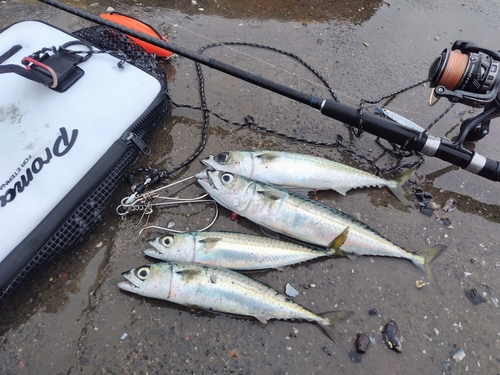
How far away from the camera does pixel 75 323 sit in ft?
8.54

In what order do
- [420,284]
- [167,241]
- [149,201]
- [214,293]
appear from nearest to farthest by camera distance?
[214,293] → [167,241] → [420,284] → [149,201]

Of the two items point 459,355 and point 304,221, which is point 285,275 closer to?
point 304,221

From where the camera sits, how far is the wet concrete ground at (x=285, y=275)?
254cm

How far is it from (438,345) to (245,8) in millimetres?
4724

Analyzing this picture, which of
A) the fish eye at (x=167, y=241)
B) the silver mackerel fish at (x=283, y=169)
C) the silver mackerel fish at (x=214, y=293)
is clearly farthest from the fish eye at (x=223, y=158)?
the silver mackerel fish at (x=214, y=293)

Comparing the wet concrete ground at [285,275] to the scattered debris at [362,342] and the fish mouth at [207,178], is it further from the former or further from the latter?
the fish mouth at [207,178]

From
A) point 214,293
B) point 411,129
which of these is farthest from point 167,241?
point 411,129

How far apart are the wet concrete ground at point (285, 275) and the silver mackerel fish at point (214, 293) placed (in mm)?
106

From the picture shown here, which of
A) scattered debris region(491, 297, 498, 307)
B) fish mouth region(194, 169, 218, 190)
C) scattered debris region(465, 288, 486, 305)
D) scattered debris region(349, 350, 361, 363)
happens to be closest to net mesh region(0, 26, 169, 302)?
fish mouth region(194, 169, 218, 190)

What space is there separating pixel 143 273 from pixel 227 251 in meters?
0.65

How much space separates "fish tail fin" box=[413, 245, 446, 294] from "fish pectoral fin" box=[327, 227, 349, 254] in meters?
0.70

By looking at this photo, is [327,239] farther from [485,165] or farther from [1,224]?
[1,224]

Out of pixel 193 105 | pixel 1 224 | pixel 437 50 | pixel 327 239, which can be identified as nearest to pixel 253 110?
pixel 193 105

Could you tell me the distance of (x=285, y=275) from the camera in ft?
9.43
